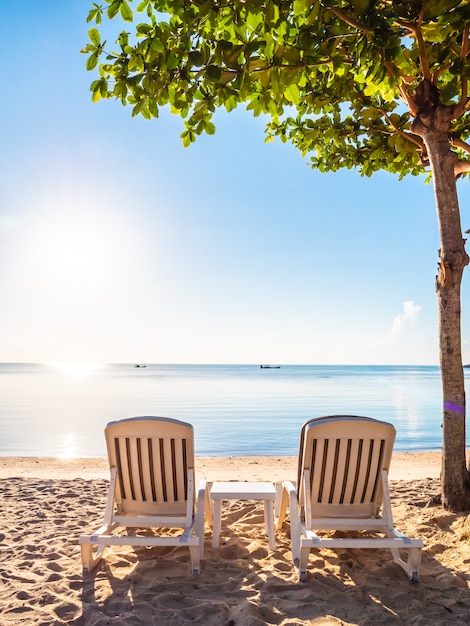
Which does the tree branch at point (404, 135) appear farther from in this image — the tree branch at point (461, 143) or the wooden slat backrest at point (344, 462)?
the wooden slat backrest at point (344, 462)

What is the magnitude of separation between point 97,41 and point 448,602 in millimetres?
4440

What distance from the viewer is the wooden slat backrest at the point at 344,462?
3.88m

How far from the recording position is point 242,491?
4.26 meters

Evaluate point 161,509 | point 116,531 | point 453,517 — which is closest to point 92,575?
point 161,509

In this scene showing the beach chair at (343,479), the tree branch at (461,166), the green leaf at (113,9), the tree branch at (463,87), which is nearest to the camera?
the green leaf at (113,9)

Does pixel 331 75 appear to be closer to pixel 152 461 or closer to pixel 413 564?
pixel 152 461

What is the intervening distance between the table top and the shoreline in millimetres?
3184

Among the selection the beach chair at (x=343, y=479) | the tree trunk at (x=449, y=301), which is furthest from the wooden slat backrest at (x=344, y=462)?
the tree trunk at (x=449, y=301)

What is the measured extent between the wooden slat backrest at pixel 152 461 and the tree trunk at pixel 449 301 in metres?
2.69

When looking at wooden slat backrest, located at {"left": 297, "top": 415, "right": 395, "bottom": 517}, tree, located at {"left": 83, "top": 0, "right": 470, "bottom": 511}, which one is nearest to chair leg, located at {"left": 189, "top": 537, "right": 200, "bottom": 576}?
wooden slat backrest, located at {"left": 297, "top": 415, "right": 395, "bottom": 517}

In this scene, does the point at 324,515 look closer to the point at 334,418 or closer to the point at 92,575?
the point at 334,418

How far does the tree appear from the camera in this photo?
10.4ft

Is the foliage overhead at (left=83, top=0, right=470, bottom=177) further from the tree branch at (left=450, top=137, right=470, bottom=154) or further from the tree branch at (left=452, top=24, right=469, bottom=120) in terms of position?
the tree branch at (left=450, top=137, right=470, bottom=154)

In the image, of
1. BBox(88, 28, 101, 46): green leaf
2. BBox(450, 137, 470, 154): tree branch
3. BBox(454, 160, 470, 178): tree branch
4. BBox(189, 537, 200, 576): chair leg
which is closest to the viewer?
BBox(88, 28, 101, 46): green leaf
